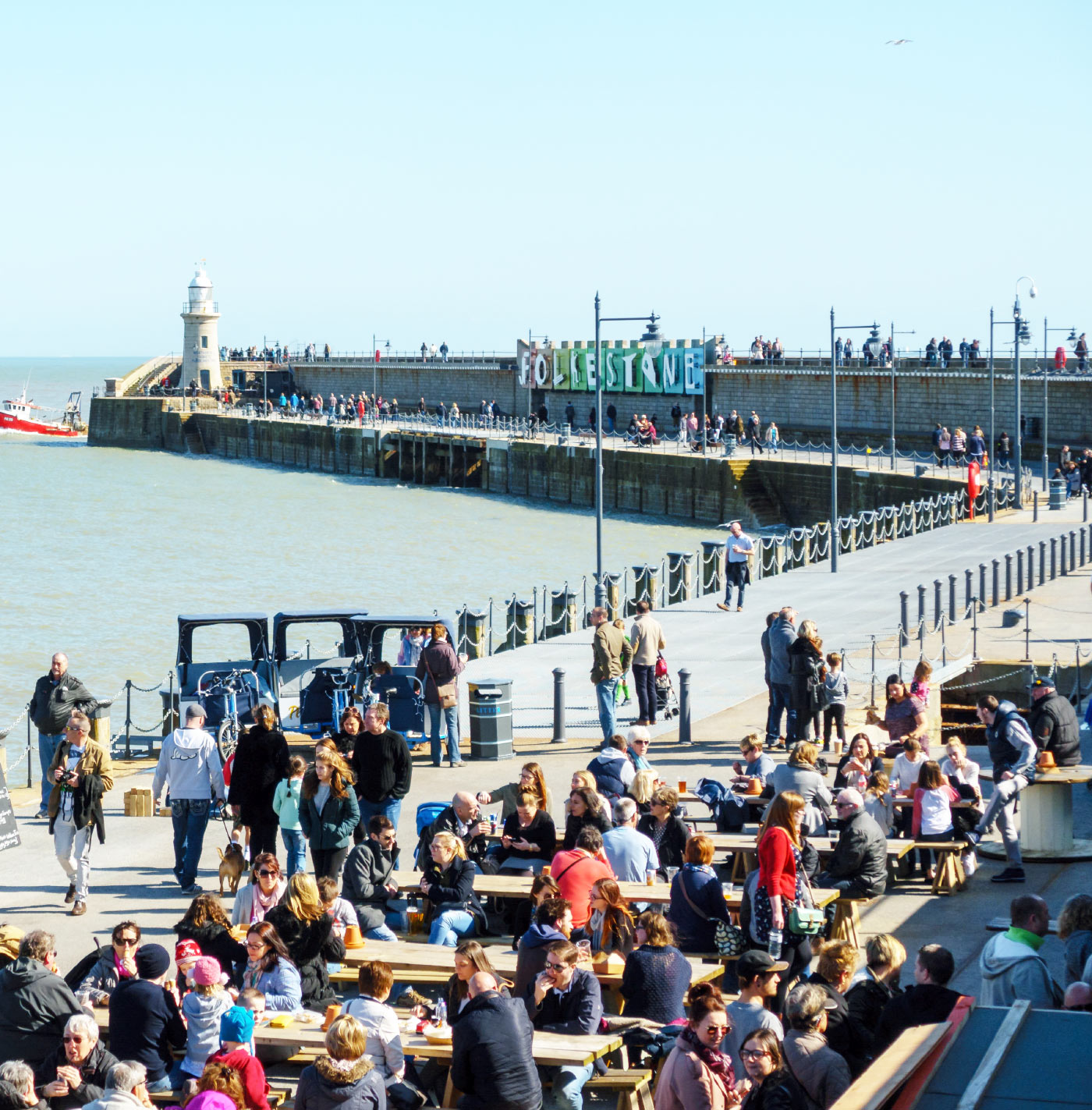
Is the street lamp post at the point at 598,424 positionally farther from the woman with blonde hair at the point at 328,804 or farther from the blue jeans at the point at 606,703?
the woman with blonde hair at the point at 328,804

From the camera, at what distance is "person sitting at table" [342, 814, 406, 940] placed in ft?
35.1

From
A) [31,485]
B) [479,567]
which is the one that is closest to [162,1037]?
[479,567]

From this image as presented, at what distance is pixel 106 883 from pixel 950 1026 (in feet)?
27.6

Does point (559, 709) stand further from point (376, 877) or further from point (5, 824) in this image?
point (376, 877)

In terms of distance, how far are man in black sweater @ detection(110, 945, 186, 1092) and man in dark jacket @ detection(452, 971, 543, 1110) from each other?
1.66 metres

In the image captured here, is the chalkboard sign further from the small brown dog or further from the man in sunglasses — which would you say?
the small brown dog

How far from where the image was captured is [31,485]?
286 ft

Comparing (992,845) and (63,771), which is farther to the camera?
(992,845)

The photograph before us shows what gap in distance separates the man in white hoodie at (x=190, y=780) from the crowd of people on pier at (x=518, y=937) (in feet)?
0.08

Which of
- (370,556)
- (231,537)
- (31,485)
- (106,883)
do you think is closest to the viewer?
(106,883)

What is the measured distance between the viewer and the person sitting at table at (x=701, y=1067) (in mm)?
7062

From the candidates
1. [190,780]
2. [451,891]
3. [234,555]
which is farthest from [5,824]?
[234,555]

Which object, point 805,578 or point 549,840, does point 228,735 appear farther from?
point 805,578

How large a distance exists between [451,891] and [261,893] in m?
1.19
